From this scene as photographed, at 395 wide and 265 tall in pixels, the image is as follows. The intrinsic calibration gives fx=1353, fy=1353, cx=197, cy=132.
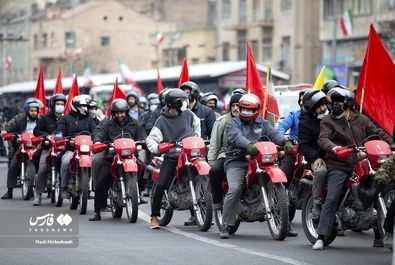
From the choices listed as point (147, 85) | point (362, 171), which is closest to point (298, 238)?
point (362, 171)

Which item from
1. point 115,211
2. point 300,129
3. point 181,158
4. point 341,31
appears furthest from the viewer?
point 341,31

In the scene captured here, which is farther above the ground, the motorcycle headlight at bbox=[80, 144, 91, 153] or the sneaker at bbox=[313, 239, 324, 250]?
the motorcycle headlight at bbox=[80, 144, 91, 153]

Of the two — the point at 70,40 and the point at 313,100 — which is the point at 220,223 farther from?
the point at 70,40

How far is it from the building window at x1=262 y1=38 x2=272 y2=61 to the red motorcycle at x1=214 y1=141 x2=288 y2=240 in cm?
6734

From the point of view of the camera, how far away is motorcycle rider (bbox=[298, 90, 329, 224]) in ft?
47.1

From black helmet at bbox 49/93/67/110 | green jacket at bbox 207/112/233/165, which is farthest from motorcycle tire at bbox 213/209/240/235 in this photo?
black helmet at bbox 49/93/67/110

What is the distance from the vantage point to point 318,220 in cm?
1448

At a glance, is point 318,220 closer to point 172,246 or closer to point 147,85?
point 172,246

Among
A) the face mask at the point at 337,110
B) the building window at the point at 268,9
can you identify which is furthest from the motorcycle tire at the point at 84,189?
the building window at the point at 268,9

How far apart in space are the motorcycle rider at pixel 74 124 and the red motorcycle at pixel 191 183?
338 cm

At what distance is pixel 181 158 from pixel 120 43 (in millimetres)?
96258

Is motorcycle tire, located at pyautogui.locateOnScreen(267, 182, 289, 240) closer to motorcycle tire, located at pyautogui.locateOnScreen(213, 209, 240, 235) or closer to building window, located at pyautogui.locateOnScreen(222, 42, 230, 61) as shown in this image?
motorcycle tire, located at pyautogui.locateOnScreen(213, 209, 240, 235)

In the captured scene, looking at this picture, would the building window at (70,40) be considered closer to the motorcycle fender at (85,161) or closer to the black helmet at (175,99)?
the motorcycle fender at (85,161)

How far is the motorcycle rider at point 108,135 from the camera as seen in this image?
1794cm
